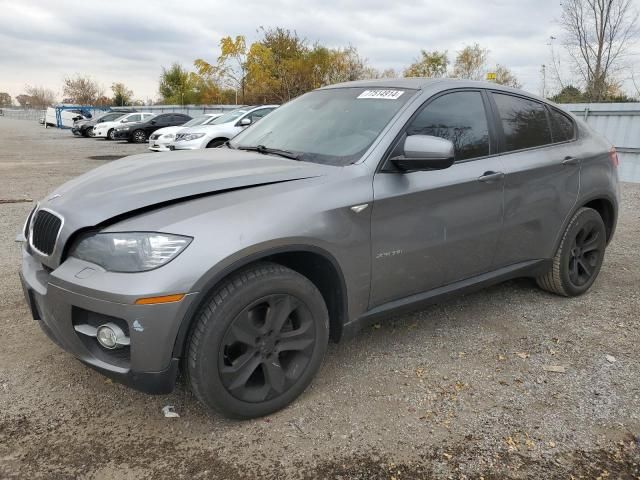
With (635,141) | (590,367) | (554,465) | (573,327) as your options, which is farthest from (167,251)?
(635,141)

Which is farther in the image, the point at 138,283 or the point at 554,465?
the point at 554,465

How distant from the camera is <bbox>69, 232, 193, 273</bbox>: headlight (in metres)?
2.24

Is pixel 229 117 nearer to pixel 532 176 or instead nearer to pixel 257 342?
pixel 532 176

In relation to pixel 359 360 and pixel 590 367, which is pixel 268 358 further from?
pixel 590 367

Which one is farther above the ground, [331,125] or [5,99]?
[5,99]

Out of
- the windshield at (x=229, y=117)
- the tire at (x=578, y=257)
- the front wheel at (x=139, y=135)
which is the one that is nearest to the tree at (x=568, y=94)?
the windshield at (x=229, y=117)

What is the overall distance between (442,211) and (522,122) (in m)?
1.22

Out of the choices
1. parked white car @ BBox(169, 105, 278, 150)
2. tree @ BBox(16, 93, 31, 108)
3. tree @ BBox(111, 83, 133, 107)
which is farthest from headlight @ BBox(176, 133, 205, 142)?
tree @ BBox(16, 93, 31, 108)

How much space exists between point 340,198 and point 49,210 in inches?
57.9

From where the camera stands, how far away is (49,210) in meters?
2.63

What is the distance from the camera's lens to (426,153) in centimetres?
278

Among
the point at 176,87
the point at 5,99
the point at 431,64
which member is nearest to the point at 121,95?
the point at 176,87

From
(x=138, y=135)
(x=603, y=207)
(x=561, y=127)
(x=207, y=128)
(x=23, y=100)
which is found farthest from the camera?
(x=23, y=100)

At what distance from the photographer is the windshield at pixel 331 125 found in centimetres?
303
